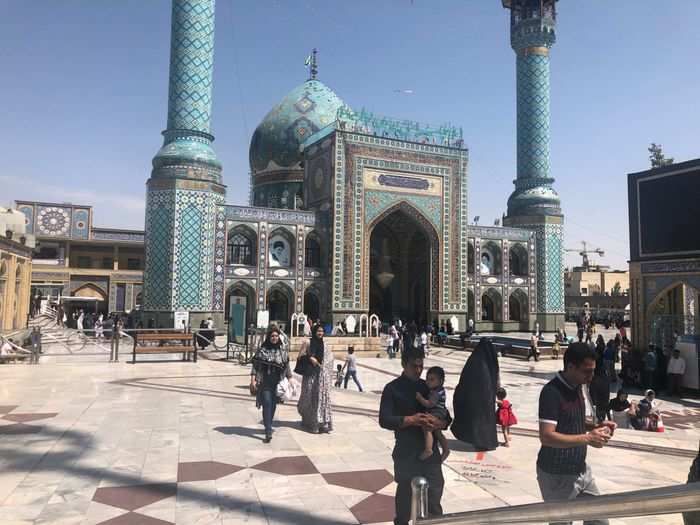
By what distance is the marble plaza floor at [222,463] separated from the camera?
420 cm

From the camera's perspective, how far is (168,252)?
896 inches

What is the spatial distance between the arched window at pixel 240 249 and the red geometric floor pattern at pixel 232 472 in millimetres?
20414

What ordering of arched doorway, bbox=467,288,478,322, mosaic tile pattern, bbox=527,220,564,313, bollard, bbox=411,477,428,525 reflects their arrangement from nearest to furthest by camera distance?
bollard, bbox=411,477,428,525, arched doorway, bbox=467,288,478,322, mosaic tile pattern, bbox=527,220,564,313

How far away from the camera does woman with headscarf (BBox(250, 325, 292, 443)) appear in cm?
618

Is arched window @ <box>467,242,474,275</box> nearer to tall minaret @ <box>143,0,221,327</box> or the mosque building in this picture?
the mosque building

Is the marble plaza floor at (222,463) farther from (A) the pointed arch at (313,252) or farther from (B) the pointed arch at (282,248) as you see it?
(A) the pointed arch at (313,252)

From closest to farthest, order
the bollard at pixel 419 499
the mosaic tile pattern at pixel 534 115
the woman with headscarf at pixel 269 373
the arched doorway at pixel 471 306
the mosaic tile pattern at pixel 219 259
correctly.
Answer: the bollard at pixel 419 499 < the woman with headscarf at pixel 269 373 < the mosaic tile pattern at pixel 219 259 < the arched doorway at pixel 471 306 < the mosaic tile pattern at pixel 534 115

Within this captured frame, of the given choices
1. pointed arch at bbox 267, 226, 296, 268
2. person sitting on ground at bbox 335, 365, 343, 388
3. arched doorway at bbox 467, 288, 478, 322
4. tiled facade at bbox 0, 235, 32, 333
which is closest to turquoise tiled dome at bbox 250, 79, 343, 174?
pointed arch at bbox 267, 226, 296, 268

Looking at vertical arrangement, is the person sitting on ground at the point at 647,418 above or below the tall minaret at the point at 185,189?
below

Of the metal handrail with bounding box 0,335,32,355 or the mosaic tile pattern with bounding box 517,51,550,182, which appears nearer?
the metal handrail with bounding box 0,335,32,355

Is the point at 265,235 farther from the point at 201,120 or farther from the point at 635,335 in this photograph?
the point at 635,335

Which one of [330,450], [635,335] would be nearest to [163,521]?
[330,450]

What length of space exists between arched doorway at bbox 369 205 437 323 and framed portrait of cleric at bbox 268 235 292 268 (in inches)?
238

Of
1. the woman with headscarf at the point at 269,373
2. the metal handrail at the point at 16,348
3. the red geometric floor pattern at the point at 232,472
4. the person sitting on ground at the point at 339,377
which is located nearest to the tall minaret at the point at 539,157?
the person sitting on ground at the point at 339,377
